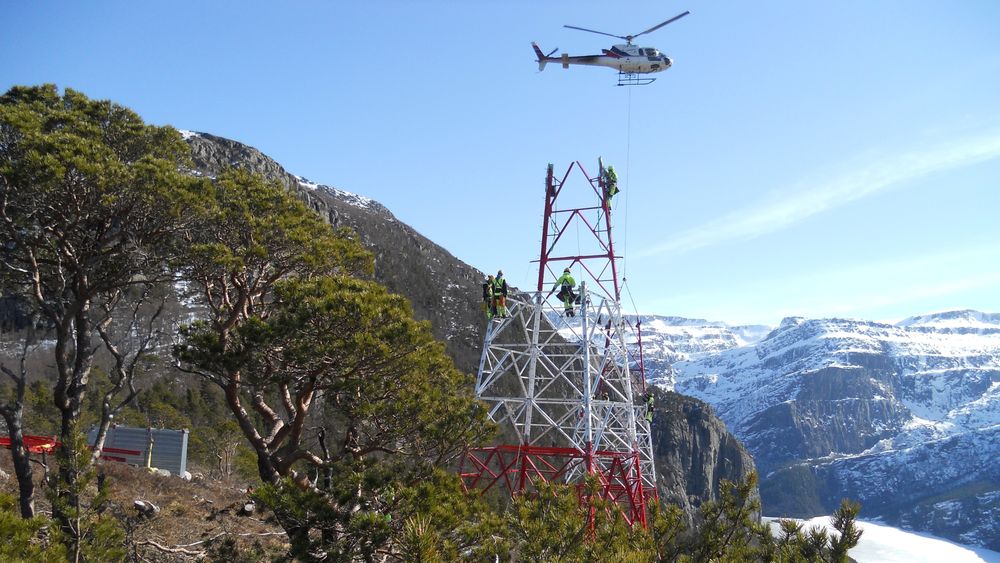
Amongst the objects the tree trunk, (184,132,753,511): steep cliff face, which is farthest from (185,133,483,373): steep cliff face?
the tree trunk

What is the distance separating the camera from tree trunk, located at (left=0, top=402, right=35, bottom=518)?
10.6 metres

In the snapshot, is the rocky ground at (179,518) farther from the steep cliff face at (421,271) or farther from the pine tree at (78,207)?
the steep cliff face at (421,271)

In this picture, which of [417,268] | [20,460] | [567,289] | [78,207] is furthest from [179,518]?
[417,268]

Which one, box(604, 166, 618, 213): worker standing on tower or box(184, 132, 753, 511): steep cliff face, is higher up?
box(184, 132, 753, 511): steep cliff face

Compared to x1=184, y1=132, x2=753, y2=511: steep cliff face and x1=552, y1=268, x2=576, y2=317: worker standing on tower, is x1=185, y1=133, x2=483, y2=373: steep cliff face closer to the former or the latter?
x1=184, y1=132, x2=753, y2=511: steep cliff face

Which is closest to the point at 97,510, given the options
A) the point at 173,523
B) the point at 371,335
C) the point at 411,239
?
the point at 371,335

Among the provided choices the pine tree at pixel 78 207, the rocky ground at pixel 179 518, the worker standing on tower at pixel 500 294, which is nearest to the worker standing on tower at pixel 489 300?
the worker standing on tower at pixel 500 294

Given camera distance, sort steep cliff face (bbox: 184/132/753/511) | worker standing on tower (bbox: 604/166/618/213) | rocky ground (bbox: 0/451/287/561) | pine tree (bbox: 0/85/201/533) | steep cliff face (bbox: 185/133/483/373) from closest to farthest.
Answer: pine tree (bbox: 0/85/201/533), rocky ground (bbox: 0/451/287/561), worker standing on tower (bbox: 604/166/618/213), steep cliff face (bbox: 185/133/483/373), steep cliff face (bbox: 184/132/753/511)

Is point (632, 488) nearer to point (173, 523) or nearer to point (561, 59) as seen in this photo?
point (173, 523)

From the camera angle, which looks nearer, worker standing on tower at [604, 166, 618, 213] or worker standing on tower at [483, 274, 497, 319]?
worker standing on tower at [483, 274, 497, 319]

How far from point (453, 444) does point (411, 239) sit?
525 feet

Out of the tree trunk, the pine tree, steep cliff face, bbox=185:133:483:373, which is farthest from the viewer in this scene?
steep cliff face, bbox=185:133:483:373

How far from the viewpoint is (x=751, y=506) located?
27.9ft

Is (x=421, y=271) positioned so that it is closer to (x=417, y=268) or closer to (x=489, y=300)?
(x=417, y=268)
